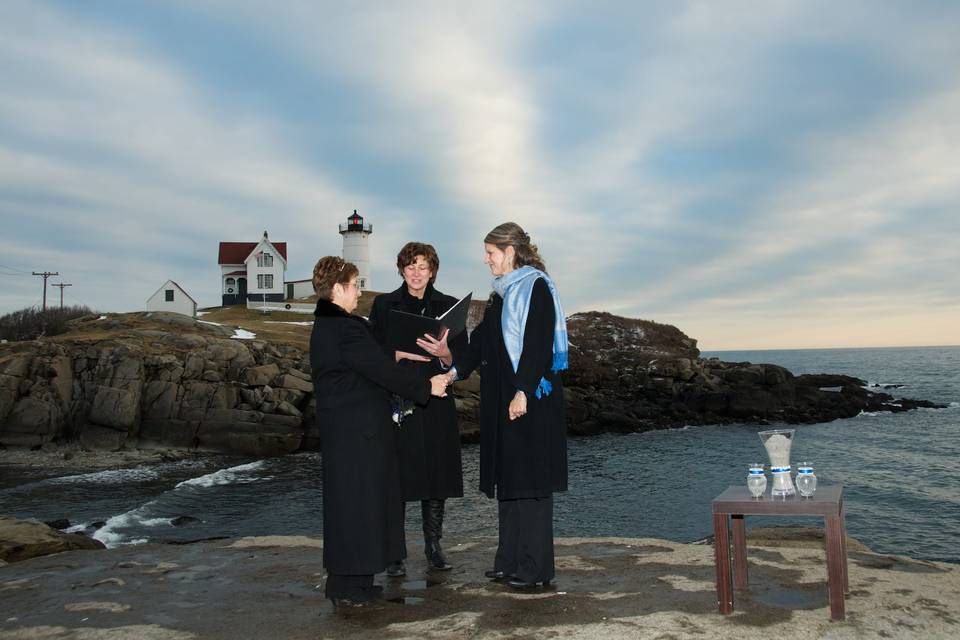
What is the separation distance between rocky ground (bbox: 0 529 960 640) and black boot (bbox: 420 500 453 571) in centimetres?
15

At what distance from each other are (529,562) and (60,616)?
3403 millimetres

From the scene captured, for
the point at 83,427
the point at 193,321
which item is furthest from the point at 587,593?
the point at 193,321

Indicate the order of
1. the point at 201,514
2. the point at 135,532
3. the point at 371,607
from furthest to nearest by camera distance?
the point at 201,514
the point at 135,532
the point at 371,607

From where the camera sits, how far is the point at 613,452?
33.0 m

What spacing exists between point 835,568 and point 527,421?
7.35 feet

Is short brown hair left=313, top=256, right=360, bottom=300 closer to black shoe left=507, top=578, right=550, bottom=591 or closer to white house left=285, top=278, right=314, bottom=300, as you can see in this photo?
black shoe left=507, top=578, right=550, bottom=591

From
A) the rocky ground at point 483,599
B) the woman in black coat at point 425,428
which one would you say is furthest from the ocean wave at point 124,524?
the woman in black coat at point 425,428

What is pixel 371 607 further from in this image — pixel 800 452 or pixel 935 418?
pixel 935 418

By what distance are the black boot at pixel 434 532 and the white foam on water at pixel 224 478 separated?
63.3 feet

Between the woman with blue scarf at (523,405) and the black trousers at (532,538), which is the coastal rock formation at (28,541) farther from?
the black trousers at (532,538)

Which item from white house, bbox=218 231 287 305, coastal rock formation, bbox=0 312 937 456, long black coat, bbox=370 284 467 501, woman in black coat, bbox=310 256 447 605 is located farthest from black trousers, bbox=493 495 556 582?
white house, bbox=218 231 287 305

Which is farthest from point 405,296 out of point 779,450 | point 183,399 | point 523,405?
point 183,399

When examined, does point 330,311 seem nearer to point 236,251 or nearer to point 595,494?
point 595,494

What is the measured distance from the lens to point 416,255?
21.2ft
